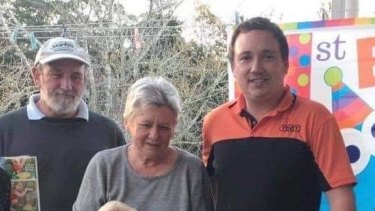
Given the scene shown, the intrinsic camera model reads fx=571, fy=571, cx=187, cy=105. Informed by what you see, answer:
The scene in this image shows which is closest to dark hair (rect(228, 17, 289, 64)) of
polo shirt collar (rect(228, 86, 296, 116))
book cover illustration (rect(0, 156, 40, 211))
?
polo shirt collar (rect(228, 86, 296, 116))

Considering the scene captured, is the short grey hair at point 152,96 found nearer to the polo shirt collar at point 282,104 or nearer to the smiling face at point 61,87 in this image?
the polo shirt collar at point 282,104

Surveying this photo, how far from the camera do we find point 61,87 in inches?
106

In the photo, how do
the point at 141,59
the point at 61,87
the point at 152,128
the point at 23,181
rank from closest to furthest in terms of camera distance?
the point at 152,128 < the point at 23,181 < the point at 61,87 < the point at 141,59

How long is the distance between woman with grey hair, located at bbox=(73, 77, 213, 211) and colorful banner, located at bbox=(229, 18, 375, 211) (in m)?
1.01

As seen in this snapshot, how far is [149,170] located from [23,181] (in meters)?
0.71

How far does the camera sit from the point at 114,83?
692cm

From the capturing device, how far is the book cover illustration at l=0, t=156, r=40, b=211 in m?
2.50

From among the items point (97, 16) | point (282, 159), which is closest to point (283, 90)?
point (282, 159)

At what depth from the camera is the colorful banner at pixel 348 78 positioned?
283cm

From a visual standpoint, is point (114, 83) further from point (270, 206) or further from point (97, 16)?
point (270, 206)

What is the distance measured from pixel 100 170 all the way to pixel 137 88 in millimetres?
337

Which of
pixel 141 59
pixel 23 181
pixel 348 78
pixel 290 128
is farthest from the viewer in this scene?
pixel 141 59

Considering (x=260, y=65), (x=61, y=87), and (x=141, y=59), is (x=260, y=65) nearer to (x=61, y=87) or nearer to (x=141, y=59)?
(x=61, y=87)

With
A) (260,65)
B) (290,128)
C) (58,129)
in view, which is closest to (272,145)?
(290,128)
